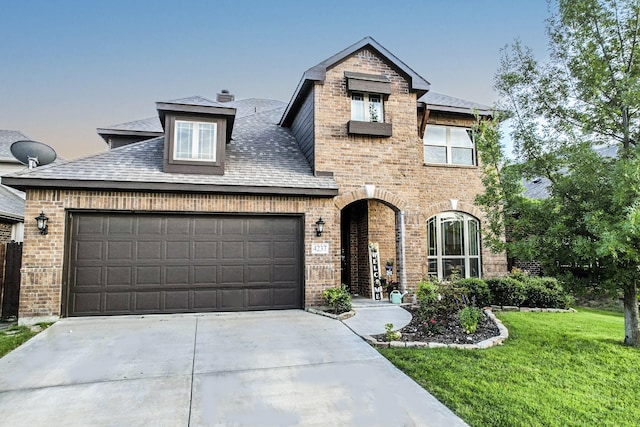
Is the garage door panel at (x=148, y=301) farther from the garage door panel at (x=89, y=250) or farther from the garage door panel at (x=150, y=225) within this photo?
the garage door panel at (x=150, y=225)

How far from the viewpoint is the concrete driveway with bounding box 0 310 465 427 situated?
11.7 ft

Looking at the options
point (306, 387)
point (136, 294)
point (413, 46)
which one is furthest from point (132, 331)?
point (413, 46)

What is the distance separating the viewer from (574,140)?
245 inches

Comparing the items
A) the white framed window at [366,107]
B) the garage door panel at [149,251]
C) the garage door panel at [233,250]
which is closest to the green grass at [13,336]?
the garage door panel at [149,251]

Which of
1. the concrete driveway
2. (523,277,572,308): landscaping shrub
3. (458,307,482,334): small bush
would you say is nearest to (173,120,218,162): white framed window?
the concrete driveway

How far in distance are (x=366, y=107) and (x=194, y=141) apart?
474cm

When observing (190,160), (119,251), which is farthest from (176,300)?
(190,160)

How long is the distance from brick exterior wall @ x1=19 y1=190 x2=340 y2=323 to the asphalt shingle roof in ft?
1.16

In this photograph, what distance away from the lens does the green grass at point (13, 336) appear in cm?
574

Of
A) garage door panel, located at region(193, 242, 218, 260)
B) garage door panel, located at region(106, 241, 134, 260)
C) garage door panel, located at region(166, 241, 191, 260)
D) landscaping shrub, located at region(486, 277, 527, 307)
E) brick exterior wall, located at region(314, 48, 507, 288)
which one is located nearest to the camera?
garage door panel, located at region(106, 241, 134, 260)

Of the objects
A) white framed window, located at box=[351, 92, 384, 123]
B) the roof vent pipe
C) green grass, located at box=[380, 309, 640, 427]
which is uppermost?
the roof vent pipe

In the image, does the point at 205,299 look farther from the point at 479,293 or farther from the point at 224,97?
the point at 224,97

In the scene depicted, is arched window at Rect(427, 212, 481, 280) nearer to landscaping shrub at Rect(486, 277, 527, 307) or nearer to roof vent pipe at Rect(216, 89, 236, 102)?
landscaping shrub at Rect(486, 277, 527, 307)

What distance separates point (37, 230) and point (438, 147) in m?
11.0
